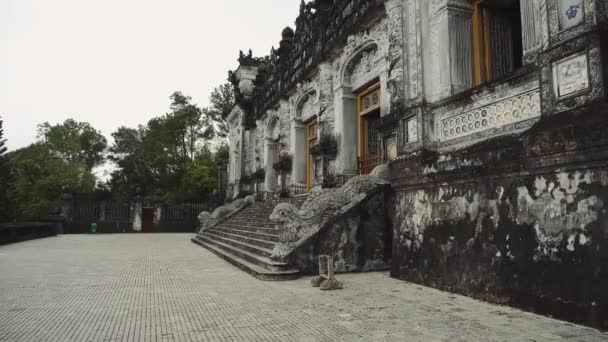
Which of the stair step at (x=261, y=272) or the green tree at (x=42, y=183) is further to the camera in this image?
the green tree at (x=42, y=183)

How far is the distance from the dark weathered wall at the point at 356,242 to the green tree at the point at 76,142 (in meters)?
37.8

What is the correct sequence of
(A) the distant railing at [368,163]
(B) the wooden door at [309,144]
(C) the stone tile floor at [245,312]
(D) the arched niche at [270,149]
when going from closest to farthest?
1. (C) the stone tile floor at [245,312]
2. (A) the distant railing at [368,163]
3. (B) the wooden door at [309,144]
4. (D) the arched niche at [270,149]

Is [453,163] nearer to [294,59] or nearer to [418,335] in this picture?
[418,335]

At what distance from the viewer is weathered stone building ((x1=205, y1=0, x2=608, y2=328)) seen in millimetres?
3951

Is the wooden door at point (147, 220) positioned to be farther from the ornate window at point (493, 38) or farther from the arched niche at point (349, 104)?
the ornate window at point (493, 38)

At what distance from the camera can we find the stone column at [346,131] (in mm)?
10875

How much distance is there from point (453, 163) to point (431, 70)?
76.0 inches

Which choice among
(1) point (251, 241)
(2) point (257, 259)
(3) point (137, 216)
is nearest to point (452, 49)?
(2) point (257, 259)

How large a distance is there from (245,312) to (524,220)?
3.37 m

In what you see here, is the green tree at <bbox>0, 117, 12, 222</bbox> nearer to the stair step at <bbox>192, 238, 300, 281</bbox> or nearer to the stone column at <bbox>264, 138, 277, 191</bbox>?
the stone column at <bbox>264, 138, 277, 191</bbox>

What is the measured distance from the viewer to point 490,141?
16.7 feet

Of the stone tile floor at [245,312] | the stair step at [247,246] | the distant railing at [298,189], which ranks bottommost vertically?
the stone tile floor at [245,312]

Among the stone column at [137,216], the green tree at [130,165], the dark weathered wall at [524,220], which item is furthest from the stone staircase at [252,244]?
the green tree at [130,165]

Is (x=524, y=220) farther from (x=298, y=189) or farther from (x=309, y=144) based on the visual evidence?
(x=309, y=144)
